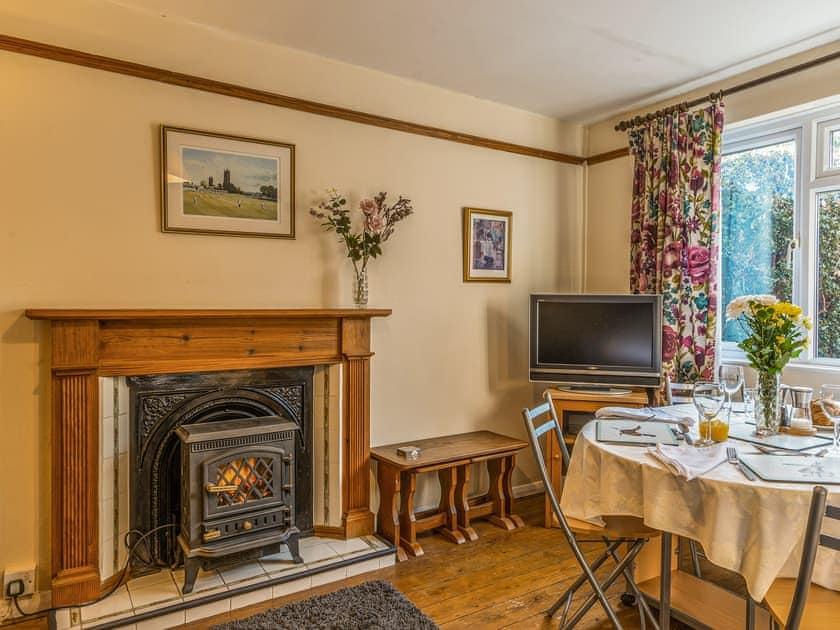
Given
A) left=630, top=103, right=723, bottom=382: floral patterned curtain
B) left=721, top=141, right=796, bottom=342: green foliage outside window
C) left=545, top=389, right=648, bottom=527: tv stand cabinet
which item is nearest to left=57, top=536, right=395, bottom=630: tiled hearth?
left=545, top=389, right=648, bottom=527: tv stand cabinet

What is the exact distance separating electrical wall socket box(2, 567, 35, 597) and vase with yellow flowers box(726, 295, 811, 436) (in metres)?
2.94

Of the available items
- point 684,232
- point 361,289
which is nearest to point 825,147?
point 684,232

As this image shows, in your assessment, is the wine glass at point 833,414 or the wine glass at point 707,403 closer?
the wine glass at point 833,414

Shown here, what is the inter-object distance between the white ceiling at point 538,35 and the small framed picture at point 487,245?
0.79 m

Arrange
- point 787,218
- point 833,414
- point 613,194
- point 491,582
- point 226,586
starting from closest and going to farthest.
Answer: point 833,414
point 226,586
point 491,582
point 787,218
point 613,194

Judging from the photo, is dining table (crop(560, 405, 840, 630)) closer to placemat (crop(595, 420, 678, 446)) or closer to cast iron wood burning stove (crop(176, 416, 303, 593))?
placemat (crop(595, 420, 678, 446))

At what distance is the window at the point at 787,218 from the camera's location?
2.97 meters

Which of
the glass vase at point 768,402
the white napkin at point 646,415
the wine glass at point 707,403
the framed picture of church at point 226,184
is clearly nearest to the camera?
the wine glass at point 707,403

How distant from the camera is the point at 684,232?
333 cm

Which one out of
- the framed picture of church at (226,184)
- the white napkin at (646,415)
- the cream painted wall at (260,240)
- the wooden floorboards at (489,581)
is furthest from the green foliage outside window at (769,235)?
the framed picture of church at (226,184)

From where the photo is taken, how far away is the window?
297cm

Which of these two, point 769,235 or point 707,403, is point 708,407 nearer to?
point 707,403

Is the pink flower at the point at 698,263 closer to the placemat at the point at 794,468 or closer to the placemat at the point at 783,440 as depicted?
the placemat at the point at 783,440

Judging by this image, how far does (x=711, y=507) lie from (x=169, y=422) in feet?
7.34
